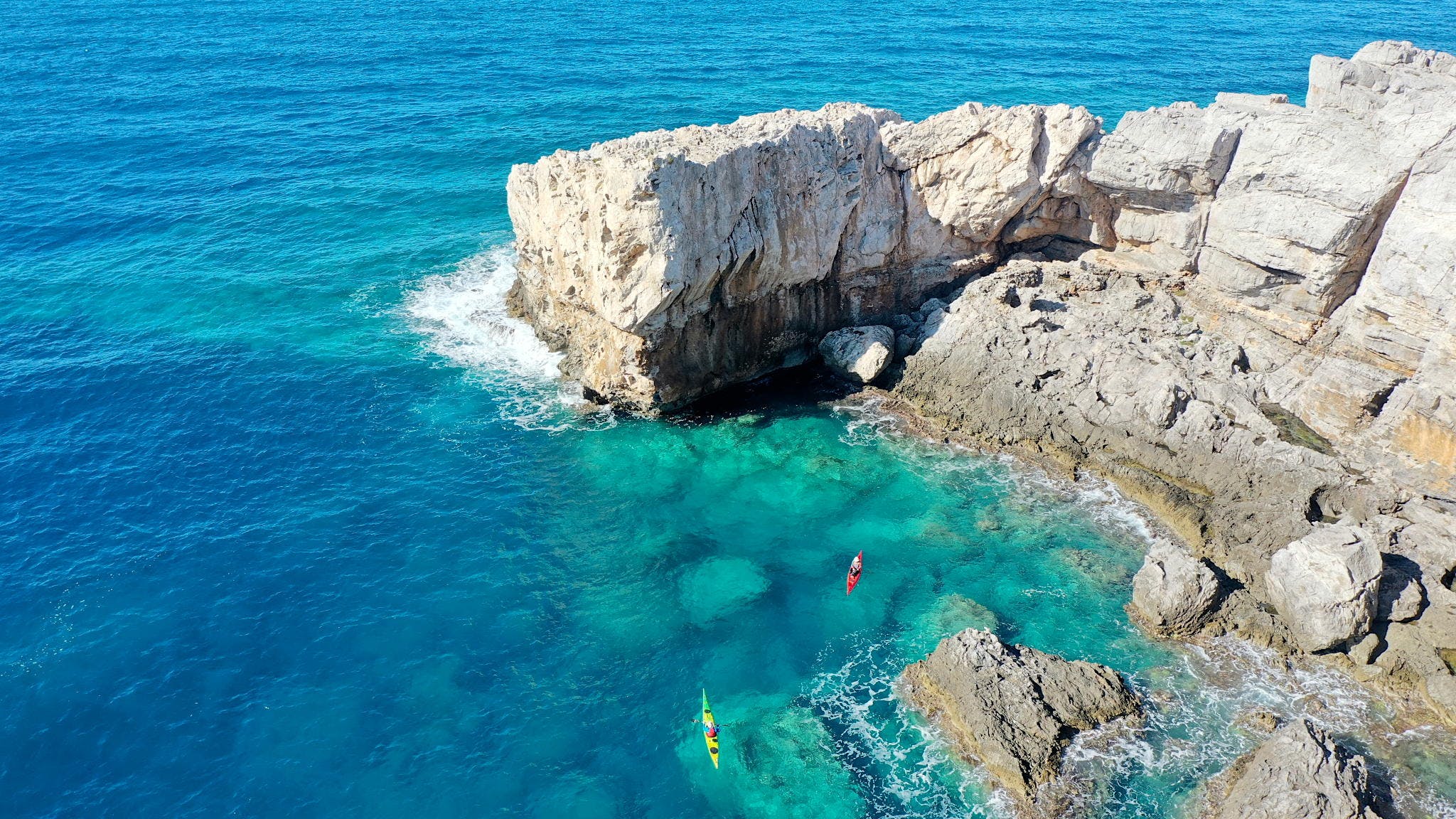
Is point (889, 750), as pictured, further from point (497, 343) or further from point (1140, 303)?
point (497, 343)

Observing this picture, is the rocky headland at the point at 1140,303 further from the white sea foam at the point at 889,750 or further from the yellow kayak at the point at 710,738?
the yellow kayak at the point at 710,738

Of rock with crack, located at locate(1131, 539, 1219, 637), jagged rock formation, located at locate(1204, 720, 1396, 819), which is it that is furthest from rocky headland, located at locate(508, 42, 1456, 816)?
jagged rock formation, located at locate(1204, 720, 1396, 819)

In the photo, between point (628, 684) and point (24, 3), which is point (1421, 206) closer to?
point (628, 684)

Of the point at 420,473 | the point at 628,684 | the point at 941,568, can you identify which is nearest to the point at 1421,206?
the point at 941,568

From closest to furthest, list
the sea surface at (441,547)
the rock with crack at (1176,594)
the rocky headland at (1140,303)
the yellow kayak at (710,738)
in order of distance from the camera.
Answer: the yellow kayak at (710,738) → the sea surface at (441,547) → the rock with crack at (1176,594) → the rocky headland at (1140,303)

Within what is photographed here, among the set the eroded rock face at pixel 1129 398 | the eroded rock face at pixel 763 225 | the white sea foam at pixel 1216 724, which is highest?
the eroded rock face at pixel 763 225

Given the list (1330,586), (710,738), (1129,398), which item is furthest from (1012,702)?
(1129,398)

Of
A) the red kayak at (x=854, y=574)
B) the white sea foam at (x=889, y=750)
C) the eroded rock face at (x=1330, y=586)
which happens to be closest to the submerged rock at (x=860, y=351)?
the red kayak at (x=854, y=574)
